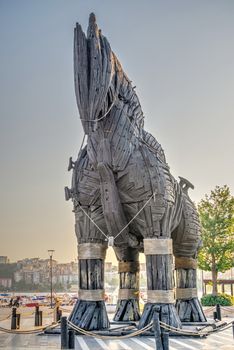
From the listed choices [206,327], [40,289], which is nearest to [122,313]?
[206,327]

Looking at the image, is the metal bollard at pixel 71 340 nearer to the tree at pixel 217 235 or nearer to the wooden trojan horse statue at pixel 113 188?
the wooden trojan horse statue at pixel 113 188

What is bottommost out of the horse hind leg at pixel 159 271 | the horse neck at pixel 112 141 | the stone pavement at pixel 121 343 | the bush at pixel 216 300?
the bush at pixel 216 300

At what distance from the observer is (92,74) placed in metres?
10.8

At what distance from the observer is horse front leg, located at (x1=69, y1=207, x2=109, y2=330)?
12148 mm

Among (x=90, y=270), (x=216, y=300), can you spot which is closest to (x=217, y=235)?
(x=216, y=300)

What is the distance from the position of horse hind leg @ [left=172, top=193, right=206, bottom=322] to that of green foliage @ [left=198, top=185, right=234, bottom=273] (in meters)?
11.2

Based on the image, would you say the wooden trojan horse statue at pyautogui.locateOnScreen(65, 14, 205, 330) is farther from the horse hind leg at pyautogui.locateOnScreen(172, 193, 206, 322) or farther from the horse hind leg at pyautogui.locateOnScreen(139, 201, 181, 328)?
the horse hind leg at pyautogui.locateOnScreen(172, 193, 206, 322)

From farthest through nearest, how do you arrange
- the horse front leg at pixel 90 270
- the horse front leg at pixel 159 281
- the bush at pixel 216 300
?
the bush at pixel 216 300
the horse front leg at pixel 90 270
the horse front leg at pixel 159 281

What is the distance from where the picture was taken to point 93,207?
1241 centimetres

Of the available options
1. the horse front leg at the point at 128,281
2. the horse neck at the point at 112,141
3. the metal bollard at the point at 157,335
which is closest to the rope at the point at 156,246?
the horse neck at the point at 112,141

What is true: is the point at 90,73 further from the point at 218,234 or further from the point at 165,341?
the point at 218,234

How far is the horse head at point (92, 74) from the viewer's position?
10.8 m

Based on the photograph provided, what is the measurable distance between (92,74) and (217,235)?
56.8 ft

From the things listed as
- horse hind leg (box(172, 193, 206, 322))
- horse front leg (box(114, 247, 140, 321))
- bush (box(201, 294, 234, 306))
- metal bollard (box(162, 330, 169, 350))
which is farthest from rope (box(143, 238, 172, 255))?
bush (box(201, 294, 234, 306))
